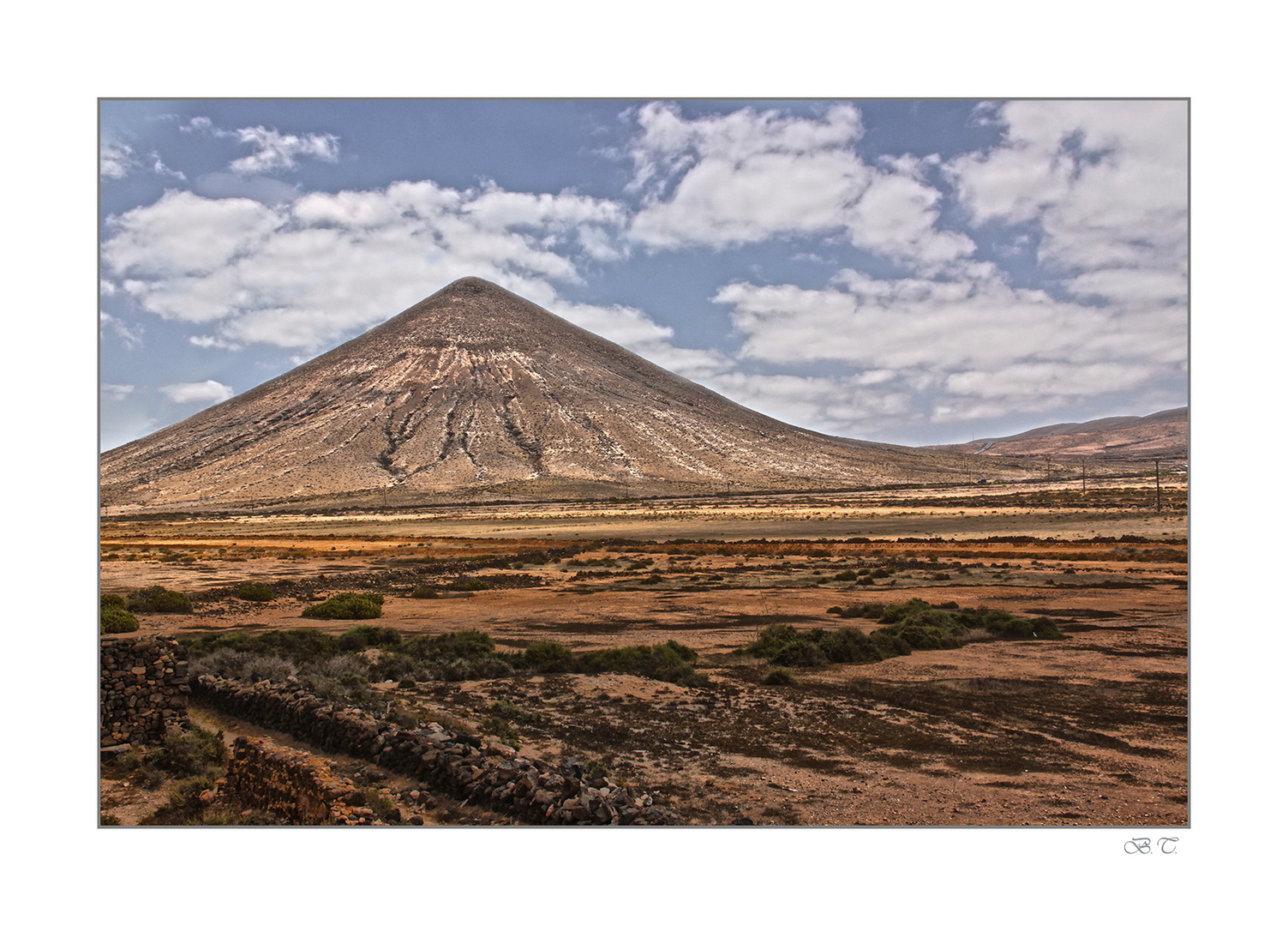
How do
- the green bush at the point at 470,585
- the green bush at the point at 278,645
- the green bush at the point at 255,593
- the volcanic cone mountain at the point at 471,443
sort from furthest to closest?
the volcanic cone mountain at the point at 471,443 → the green bush at the point at 470,585 → the green bush at the point at 255,593 → the green bush at the point at 278,645

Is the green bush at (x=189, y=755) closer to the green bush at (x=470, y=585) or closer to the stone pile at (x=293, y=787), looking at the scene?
the stone pile at (x=293, y=787)

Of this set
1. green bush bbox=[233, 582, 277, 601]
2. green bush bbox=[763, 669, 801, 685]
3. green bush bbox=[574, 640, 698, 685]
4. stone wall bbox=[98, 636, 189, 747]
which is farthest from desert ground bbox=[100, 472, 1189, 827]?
stone wall bbox=[98, 636, 189, 747]

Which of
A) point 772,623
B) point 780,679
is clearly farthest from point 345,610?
point 780,679

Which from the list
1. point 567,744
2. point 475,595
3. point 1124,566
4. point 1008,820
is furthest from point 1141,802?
point 1124,566

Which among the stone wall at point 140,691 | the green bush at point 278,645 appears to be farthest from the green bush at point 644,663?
the stone wall at point 140,691

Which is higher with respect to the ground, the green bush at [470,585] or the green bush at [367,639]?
the green bush at [367,639]
